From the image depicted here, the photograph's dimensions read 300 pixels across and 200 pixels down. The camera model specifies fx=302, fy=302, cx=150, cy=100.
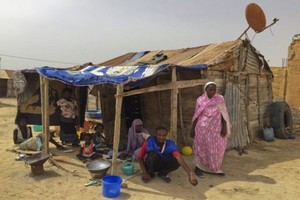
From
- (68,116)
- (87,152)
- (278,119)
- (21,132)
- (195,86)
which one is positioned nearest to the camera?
(87,152)

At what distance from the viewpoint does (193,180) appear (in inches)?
194

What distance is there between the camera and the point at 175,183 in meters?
5.31

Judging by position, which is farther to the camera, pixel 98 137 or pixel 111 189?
pixel 98 137

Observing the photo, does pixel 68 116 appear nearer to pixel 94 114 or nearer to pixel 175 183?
pixel 175 183

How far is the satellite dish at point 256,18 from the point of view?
A: 8.80 metres

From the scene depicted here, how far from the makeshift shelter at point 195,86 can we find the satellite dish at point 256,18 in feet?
2.09

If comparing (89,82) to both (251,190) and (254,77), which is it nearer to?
(251,190)

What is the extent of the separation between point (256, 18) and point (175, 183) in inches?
234

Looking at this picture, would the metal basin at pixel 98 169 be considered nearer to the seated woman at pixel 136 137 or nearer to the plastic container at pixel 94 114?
the seated woman at pixel 136 137

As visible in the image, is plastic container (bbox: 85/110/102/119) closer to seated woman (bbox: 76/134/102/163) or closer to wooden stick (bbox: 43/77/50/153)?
wooden stick (bbox: 43/77/50/153)

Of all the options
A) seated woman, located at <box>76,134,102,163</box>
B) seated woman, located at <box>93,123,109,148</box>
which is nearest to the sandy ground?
seated woman, located at <box>76,134,102,163</box>

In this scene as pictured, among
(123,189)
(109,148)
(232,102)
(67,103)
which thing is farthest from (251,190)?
(67,103)

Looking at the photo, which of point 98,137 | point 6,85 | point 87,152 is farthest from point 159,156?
point 6,85

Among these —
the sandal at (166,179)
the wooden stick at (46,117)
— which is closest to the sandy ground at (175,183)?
the sandal at (166,179)
